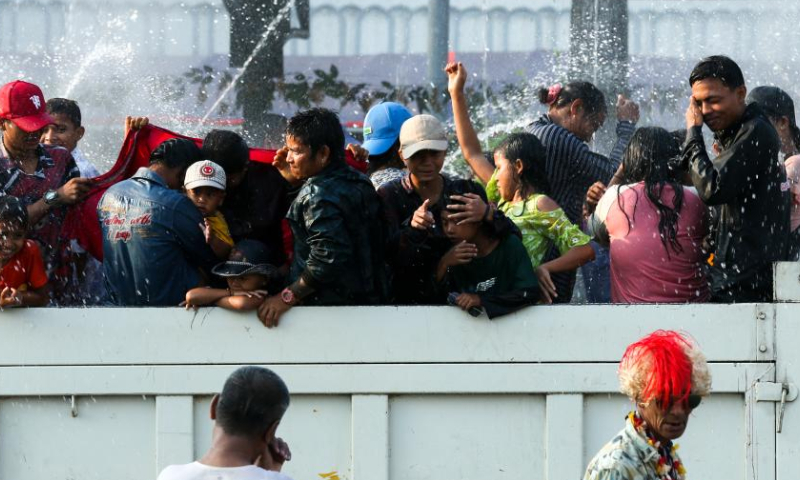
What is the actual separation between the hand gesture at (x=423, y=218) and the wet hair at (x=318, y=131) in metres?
0.37

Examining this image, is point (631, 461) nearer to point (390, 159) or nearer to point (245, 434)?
point (245, 434)

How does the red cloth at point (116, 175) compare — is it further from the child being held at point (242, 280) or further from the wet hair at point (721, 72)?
the wet hair at point (721, 72)

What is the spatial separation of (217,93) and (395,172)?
5187 millimetres

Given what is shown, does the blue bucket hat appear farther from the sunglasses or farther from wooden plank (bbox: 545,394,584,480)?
the sunglasses

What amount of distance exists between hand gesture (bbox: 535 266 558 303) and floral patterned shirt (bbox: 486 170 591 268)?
19cm

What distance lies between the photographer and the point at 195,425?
4609 millimetres

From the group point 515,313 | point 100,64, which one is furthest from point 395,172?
point 100,64

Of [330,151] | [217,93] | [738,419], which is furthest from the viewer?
[217,93]

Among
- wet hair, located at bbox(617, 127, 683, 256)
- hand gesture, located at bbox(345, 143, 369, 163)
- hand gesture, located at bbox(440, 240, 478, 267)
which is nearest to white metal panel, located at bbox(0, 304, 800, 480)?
hand gesture, located at bbox(440, 240, 478, 267)

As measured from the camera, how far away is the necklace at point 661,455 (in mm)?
3398

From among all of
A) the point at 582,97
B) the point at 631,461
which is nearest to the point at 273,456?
the point at 631,461

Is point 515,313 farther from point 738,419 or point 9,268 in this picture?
point 9,268

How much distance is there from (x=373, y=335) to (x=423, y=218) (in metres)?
0.51

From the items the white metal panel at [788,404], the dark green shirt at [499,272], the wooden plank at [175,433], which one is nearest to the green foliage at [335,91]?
the dark green shirt at [499,272]
